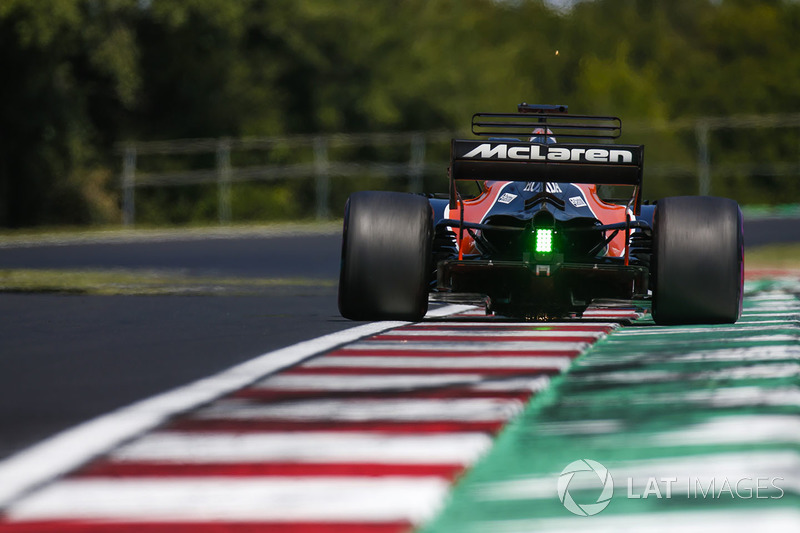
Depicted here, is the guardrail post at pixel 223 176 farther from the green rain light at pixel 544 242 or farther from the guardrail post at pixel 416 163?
the green rain light at pixel 544 242

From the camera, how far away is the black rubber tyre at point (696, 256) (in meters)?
10.7

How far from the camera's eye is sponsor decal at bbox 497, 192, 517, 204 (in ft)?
38.0

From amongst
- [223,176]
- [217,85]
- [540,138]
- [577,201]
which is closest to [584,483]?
[577,201]

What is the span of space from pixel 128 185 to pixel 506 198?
73.6 feet

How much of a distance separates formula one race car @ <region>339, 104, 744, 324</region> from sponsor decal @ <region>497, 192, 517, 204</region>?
10mm

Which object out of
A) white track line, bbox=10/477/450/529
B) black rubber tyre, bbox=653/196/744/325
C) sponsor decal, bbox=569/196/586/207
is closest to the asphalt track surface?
white track line, bbox=10/477/450/529

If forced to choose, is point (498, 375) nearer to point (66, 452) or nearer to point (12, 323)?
point (66, 452)

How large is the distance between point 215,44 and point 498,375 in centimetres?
3283

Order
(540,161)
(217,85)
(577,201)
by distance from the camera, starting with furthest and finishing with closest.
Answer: (217,85) < (577,201) < (540,161)

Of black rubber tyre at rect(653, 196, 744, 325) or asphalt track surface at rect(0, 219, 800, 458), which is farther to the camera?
black rubber tyre at rect(653, 196, 744, 325)

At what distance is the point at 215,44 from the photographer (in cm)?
4025

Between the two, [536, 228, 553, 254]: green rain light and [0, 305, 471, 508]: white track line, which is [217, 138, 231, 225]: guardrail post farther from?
[0, 305, 471, 508]: white track line

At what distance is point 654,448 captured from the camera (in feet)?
20.2

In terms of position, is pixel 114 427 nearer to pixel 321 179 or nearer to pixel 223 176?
pixel 223 176
